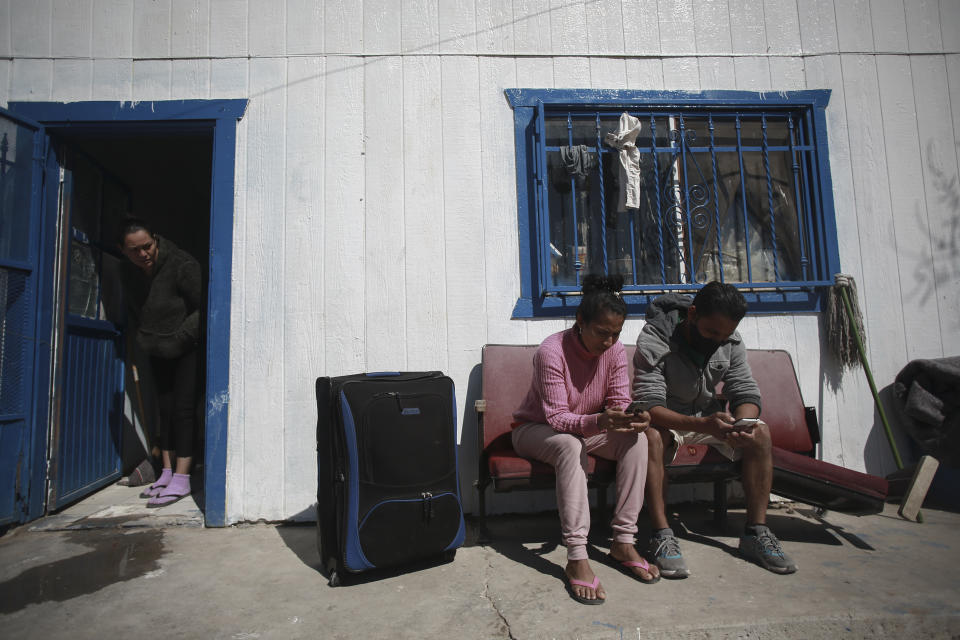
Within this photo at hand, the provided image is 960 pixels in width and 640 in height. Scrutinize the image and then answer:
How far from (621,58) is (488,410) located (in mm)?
2426

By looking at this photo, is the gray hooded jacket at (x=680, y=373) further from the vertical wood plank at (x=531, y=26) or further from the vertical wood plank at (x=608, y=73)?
the vertical wood plank at (x=531, y=26)

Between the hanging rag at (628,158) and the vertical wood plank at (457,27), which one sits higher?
the vertical wood plank at (457,27)

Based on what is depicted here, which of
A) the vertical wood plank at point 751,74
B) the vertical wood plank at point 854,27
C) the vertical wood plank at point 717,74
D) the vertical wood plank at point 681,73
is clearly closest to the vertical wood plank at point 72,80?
the vertical wood plank at point 681,73

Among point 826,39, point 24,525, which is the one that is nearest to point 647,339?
point 826,39

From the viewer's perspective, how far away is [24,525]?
306 cm

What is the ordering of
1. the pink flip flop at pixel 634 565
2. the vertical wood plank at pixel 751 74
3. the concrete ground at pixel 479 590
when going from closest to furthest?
the concrete ground at pixel 479 590 < the pink flip flop at pixel 634 565 < the vertical wood plank at pixel 751 74

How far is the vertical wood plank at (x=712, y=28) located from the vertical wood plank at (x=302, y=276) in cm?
246

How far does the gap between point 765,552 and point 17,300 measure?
4.10 metres

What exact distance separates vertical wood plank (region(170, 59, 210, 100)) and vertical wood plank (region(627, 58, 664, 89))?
105 inches

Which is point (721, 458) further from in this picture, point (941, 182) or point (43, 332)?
point (43, 332)

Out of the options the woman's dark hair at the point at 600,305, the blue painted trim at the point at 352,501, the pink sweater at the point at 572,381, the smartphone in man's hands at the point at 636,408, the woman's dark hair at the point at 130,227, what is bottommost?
the blue painted trim at the point at 352,501

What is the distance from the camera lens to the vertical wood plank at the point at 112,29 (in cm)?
339

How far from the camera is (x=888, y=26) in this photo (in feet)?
12.0

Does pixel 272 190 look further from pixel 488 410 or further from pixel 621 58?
pixel 621 58
